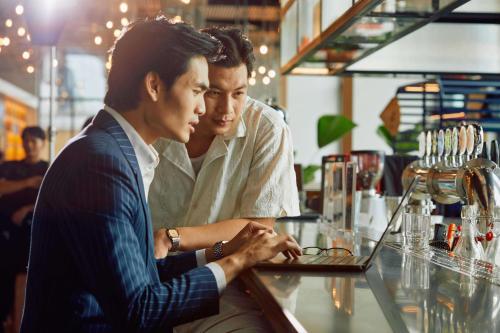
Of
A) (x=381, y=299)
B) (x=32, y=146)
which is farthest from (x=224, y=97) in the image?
(x=32, y=146)

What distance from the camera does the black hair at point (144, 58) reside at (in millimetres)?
1703

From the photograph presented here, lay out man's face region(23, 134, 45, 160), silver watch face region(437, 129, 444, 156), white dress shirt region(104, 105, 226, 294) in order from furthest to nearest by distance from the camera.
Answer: man's face region(23, 134, 45, 160) → silver watch face region(437, 129, 444, 156) → white dress shirt region(104, 105, 226, 294)

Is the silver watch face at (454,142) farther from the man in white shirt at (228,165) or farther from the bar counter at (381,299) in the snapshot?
the man in white shirt at (228,165)

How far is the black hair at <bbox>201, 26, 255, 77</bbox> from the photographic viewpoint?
243 centimetres

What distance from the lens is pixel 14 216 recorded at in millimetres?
5438

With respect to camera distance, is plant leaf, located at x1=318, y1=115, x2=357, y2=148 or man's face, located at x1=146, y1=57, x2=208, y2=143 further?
plant leaf, located at x1=318, y1=115, x2=357, y2=148

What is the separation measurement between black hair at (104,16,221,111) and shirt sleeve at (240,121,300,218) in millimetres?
856

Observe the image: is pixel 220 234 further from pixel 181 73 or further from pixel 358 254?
pixel 181 73

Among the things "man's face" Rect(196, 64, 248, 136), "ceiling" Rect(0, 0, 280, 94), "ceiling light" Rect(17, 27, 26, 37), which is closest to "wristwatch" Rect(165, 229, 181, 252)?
"man's face" Rect(196, 64, 248, 136)

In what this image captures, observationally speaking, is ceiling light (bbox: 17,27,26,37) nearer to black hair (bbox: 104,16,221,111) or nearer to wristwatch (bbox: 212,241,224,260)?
wristwatch (bbox: 212,241,224,260)

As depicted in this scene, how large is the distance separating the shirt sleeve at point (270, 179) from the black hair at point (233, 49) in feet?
0.80

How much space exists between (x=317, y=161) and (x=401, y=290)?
8634mm

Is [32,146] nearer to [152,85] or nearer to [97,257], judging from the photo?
[152,85]

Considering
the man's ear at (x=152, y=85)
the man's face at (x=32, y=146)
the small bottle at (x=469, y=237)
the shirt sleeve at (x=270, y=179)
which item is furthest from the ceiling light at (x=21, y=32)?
the small bottle at (x=469, y=237)
